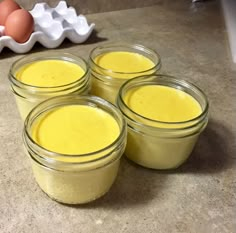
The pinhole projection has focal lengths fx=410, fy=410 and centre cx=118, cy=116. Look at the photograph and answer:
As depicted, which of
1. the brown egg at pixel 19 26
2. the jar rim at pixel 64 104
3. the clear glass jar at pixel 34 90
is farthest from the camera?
the brown egg at pixel 19 26

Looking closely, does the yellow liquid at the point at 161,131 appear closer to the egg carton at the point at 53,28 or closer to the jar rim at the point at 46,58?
the jar rim at the point at 46,58

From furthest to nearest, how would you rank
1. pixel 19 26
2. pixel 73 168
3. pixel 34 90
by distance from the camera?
pixel 19 26
pixel 34 90
pixel 73 168

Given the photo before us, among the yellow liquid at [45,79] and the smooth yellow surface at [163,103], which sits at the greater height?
the yellow liquid at [45,79]

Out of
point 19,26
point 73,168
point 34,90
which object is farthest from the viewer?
point 19,26

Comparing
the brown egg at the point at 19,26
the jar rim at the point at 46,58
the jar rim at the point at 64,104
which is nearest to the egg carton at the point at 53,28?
the brown egg at the point at 19,26

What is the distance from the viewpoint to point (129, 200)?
569 millimetres

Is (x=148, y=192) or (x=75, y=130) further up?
(x=75, y=130)

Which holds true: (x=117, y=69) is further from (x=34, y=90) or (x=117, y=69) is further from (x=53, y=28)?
(x=53, y=28)

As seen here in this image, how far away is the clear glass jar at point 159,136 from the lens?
22.2 inches

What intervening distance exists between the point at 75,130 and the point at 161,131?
0.12m

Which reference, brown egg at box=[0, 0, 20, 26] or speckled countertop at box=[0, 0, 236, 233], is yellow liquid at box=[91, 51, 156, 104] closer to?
speckled countertop at box=[0, 0, 236, 233]

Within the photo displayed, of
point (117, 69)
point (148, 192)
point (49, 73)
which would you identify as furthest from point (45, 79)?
point (148, 192)

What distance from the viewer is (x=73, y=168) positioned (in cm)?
50

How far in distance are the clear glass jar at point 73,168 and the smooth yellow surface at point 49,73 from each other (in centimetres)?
7
